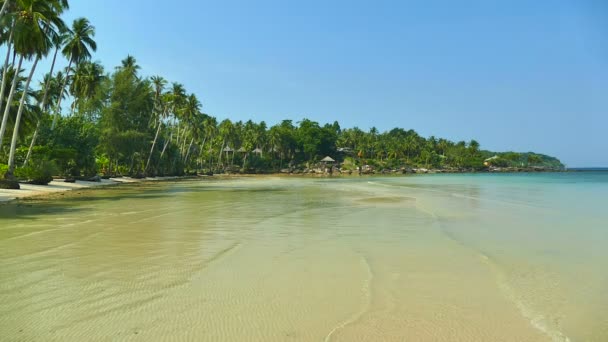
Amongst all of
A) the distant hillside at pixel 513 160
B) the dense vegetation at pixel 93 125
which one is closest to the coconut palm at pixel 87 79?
the dense vegetation at pixel 93 125

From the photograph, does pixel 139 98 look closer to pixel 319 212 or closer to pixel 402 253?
pixel 319 212

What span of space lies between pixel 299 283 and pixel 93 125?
→ 5108 cm

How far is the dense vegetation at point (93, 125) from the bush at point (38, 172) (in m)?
0.08

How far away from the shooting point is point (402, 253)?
9.38 meters

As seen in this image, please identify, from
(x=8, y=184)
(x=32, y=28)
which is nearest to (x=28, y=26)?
(x=32, y=28)

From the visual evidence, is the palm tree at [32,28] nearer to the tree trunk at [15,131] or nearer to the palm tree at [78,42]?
the tree trunk at [15,131]

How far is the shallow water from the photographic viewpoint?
4.80 metres

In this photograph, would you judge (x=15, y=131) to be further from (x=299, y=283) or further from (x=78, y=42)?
(x=299, y=283)

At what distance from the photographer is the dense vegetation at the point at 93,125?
2930 cm

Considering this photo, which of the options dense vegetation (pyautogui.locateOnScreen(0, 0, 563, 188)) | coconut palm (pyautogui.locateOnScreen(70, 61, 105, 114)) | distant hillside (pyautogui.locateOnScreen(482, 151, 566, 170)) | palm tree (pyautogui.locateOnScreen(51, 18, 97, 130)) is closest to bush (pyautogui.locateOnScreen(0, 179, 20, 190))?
dense vegetation (pyautogui.locateOnScreen(0, 0, 563, 188))

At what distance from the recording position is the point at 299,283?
22.2 ft

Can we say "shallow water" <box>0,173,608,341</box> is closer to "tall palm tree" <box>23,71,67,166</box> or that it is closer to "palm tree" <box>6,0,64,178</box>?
"palm tree" <box>6,0,64,178</box>

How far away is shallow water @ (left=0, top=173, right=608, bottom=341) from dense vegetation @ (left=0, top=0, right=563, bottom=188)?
2161 cm

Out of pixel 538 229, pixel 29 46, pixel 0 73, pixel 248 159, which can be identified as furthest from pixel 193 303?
pixel 248 159
